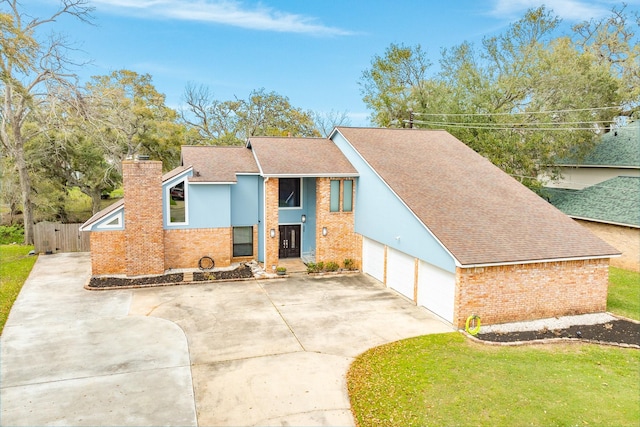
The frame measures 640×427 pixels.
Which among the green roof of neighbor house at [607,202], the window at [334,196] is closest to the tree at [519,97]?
the green roof of neighbor house at [607,202]

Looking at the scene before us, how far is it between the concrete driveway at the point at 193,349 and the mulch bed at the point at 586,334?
166cm

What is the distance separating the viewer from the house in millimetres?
13586

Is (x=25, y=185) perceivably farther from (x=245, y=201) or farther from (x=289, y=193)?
(x=289, y=193)

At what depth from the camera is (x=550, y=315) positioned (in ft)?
46.2

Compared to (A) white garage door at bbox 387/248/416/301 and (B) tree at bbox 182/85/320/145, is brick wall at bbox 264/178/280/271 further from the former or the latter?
(B) tree at bbox 182/85/320/145

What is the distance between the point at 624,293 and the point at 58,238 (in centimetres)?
2577

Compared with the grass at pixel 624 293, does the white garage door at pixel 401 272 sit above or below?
above

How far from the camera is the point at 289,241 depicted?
21156mm

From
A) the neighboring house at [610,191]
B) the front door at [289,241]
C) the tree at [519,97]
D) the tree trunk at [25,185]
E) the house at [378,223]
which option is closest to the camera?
the house at [378,223]

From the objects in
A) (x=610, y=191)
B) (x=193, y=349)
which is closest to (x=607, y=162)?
(x=610, y=191)

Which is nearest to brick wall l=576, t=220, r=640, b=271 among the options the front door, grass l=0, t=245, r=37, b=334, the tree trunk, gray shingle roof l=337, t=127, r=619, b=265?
gray shingle roof l=337, t=127, r=619, b=265

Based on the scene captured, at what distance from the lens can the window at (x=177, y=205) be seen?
18422 millimetres

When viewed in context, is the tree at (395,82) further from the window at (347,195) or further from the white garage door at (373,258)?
the white garage door at (373,258)

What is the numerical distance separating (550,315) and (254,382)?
391 inches
